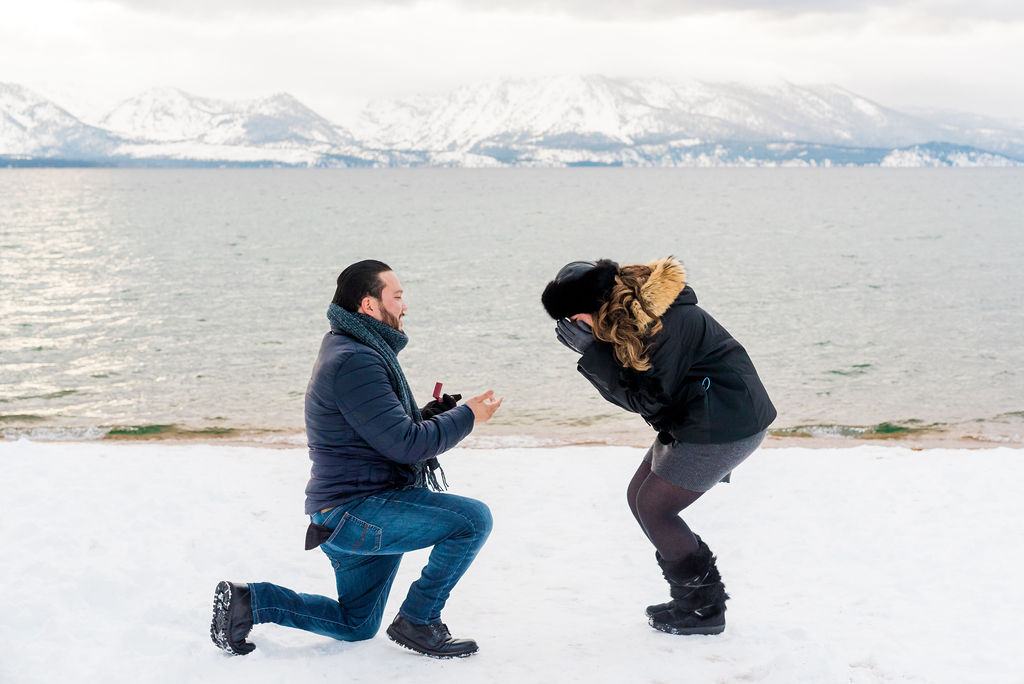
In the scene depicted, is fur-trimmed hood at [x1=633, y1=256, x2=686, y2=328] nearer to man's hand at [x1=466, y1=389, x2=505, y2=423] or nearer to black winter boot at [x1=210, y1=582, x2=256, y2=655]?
man's hand at [x1=466, y1=389, x2=505, y2=423]

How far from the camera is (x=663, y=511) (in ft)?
15.7

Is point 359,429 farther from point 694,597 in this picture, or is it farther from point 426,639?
point 694,597

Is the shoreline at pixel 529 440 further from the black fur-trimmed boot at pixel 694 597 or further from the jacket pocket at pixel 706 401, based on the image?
the jacket pocket at pixel 706 401

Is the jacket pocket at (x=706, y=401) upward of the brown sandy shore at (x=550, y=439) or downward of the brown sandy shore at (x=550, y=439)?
upward

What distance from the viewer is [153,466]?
862 centimetres

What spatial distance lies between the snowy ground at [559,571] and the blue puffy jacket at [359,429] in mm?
1017

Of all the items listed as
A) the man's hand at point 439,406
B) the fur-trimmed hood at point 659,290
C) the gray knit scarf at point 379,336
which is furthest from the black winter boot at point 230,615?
the fur-trimmed hood at point 659,290

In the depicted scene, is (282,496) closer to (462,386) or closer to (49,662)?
(49,662)

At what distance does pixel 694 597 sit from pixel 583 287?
1.99 metres

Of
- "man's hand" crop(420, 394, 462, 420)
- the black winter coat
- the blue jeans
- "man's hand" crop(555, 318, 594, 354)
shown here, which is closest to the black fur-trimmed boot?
the black winter coat

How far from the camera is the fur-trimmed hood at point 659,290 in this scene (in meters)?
4.32

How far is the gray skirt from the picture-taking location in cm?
458

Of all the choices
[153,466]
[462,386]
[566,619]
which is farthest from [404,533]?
[462,386]

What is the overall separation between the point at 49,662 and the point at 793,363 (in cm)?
1754
